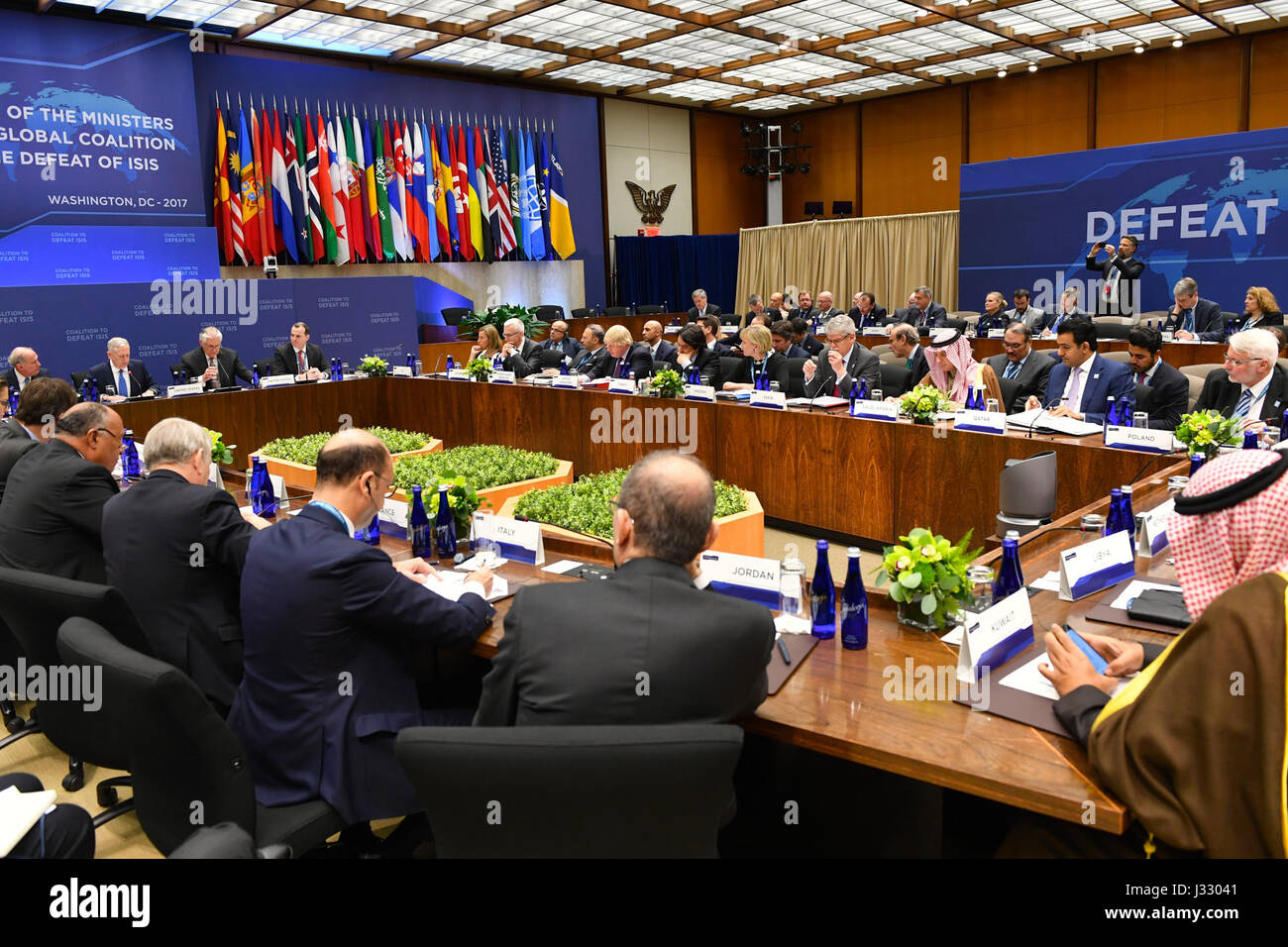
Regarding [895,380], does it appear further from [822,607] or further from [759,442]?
[822,607]

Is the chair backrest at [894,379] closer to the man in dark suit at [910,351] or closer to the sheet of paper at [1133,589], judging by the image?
the man in dark suit at [910,351]

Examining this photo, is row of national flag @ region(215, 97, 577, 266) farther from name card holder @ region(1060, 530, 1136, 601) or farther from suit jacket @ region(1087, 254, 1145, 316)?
name card holder @ region(1060, 530, 1136, 601)

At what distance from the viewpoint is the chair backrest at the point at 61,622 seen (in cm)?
229

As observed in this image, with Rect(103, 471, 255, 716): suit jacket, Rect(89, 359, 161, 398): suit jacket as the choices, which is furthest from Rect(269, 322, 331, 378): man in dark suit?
Rect(103, 471, 255, 716): suit jacket

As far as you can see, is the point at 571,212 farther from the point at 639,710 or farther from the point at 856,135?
the point at 639,710

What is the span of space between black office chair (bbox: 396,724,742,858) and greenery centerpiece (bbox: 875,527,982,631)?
2.94 feet

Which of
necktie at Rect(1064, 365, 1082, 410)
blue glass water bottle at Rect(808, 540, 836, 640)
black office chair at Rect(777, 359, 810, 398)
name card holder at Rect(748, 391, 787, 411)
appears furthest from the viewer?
black office chair at Rect(777, 359, 810, 398)

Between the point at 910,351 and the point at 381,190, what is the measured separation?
745 centimetres

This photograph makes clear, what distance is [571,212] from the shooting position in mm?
13883

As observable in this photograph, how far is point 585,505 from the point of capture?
12.8ft

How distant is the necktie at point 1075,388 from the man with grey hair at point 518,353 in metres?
4.08

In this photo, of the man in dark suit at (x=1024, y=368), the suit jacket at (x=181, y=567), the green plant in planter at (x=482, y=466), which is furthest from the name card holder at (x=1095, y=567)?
the man in dark suit at (x=1024, y=368)

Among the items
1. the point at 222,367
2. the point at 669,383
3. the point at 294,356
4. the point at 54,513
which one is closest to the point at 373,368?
the point at 294,356

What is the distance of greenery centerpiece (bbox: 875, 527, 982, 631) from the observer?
2.11 meters
